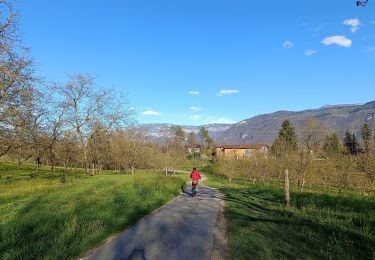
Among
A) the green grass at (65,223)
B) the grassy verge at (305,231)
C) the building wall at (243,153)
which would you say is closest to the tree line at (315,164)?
the building wall at (243,153)

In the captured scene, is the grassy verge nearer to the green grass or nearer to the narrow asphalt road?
the narrow asphalt road

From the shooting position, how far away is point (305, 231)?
9766 millimetres

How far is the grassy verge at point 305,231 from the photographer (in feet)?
25.6

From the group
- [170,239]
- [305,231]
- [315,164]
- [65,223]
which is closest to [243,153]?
[315,164]

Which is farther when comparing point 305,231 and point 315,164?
point 315,164

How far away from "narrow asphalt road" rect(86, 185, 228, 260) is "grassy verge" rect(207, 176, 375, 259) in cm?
52

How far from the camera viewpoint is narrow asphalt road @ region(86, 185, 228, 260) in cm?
766

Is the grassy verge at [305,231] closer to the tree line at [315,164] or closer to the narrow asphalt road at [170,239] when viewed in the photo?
the narrow asphalt road at [170,239]

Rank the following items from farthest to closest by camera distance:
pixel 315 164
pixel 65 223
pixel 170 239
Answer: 1. pixel 315 164
2. pixel 65 223
3. pixel 170 239

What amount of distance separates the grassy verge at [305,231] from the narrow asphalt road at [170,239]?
20.3 inches

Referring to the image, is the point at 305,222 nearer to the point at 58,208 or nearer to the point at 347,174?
the point at 58,208

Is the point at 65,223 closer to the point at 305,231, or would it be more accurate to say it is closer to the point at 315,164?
the point at 305,231

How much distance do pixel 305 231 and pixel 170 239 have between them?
161 inches

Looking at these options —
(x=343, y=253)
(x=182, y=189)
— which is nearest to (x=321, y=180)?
(x=182, y=189)
